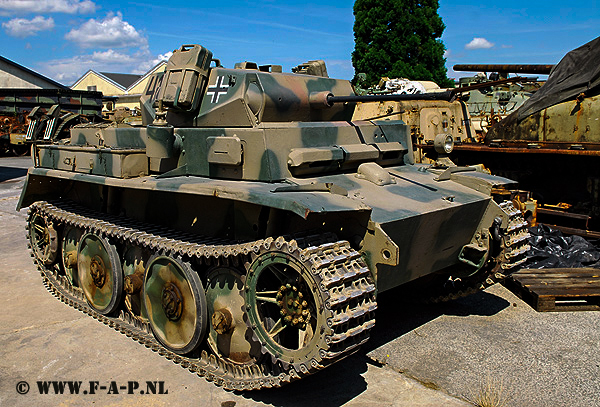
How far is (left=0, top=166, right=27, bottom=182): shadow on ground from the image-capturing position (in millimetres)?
19438

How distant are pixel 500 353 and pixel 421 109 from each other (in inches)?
381

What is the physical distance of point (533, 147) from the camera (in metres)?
10.2

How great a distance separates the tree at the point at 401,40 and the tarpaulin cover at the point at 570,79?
19.0 meters

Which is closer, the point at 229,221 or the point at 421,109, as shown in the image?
the point at 229,221

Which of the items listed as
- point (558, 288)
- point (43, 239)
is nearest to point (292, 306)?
point (558, 288)

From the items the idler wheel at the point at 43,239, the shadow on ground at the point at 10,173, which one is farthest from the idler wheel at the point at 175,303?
the shadow on ground at the point at 10,173

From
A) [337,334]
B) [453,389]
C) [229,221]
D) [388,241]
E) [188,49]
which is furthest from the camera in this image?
[188,49]

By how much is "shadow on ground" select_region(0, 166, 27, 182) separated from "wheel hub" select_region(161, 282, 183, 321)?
618 inches

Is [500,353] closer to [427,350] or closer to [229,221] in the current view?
[427,350]

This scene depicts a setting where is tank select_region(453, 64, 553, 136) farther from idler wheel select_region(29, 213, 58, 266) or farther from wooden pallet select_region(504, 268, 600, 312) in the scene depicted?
idler wheel select_region(29, 213, 58, 266)

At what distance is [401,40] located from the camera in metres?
30.8

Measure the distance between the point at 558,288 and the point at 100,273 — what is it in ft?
18.9

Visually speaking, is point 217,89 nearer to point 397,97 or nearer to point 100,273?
point 397,97

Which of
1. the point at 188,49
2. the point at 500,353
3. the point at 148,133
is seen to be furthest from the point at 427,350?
the point at 188,49
